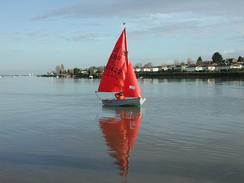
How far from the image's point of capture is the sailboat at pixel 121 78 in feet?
118

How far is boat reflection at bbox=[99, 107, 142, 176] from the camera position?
1495cm

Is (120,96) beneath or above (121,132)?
above

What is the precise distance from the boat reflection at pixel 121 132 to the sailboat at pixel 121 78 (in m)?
1.66

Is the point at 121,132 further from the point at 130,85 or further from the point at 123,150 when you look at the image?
the point at 130,85

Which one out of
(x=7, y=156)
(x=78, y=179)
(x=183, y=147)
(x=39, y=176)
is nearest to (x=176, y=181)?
(x=78, y=179)

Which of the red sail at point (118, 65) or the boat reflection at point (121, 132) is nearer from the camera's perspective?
the boat reflection at point (121, 132)

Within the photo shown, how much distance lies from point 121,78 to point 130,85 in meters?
1.16

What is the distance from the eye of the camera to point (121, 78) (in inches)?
1443

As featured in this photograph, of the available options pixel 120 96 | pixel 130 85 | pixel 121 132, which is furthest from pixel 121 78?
pixel 121 132

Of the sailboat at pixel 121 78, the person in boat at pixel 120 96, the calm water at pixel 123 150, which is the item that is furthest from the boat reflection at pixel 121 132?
the sailboat at pixel 121 78

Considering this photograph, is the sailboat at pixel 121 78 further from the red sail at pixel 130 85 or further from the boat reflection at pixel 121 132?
the boat reflection at pixel 121 132

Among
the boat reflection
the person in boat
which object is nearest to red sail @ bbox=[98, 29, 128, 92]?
the person in boat

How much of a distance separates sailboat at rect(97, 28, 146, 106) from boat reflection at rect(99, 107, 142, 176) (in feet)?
5.46

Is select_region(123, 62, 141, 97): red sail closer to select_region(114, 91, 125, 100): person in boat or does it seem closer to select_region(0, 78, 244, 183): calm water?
select_region(114, 91, 125, 100): person in boat
